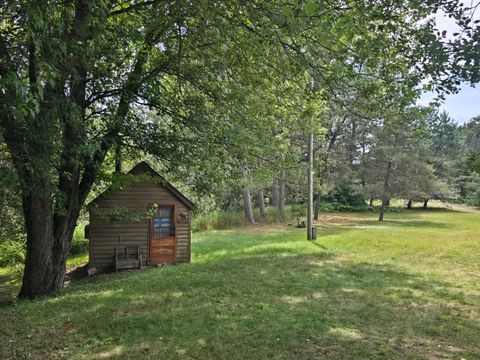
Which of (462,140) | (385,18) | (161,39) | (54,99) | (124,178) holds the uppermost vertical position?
(462,140)

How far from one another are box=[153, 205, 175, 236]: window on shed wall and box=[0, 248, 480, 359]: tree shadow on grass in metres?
4.53

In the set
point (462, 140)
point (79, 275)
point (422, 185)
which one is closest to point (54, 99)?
point (79, 275)

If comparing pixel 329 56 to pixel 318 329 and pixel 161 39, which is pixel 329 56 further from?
pixel 318 329

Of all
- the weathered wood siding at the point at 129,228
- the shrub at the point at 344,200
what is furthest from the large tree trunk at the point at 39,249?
the shrub at the point at 344,200

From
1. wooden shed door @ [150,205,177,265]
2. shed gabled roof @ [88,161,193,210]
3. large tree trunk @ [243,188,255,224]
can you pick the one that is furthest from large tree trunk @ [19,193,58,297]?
large tree trunk @ [243,188,255,224]

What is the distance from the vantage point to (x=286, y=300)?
7.61m

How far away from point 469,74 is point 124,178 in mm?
8257

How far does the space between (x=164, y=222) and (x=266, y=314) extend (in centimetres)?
879

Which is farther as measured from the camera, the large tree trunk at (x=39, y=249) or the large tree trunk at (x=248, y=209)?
the large tree trunk at (x=248, y=209)

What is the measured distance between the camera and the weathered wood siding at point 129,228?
13.9m

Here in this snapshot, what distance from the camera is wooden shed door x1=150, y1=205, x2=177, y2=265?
1445 centimetres

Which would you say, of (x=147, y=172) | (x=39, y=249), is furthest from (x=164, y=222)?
(x=39, y=249)

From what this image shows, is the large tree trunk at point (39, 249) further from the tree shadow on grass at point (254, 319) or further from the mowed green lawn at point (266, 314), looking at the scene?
the tree shadow on grass at point (254, 319)

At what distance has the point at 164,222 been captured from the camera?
14.7 metres
